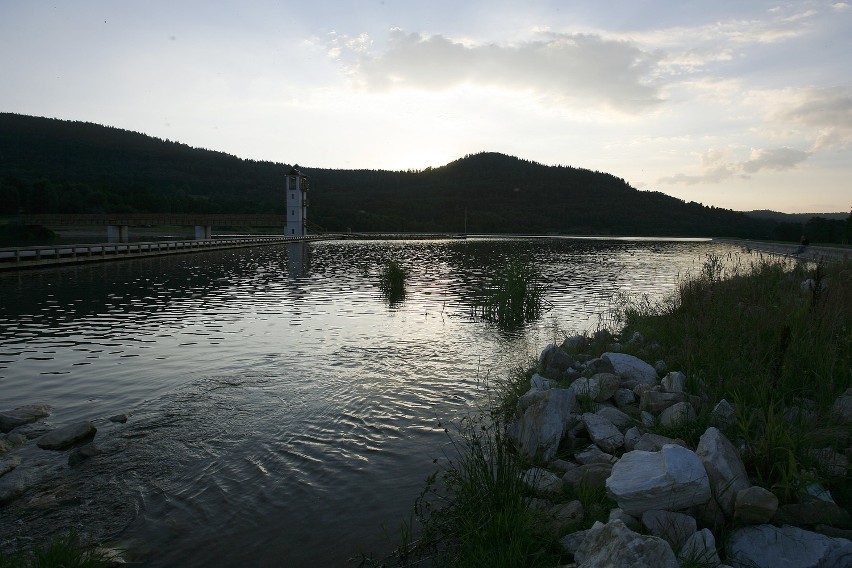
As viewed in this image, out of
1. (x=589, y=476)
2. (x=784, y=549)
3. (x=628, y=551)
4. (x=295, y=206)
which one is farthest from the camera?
(x=295, y=206)

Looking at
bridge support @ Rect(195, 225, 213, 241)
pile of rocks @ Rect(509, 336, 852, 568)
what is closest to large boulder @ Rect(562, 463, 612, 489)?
pile of rocks @ Rect(509, 336, 852, 568)

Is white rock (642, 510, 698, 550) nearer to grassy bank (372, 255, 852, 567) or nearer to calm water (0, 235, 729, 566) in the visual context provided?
grassy bank (372, 255, 852, 567)

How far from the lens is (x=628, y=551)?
3.59m

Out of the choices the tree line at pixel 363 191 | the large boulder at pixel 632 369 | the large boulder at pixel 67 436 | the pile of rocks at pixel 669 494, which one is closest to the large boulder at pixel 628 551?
the pile of rocks at pixel 669 494

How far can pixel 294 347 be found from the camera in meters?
13.7

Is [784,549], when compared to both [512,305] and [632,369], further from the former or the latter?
[512,305]

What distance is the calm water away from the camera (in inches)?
223

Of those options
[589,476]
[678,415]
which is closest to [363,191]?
[678,415]

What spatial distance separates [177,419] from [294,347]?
A: 202 inches

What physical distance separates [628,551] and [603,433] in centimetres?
268

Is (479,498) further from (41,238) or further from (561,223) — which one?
(561,223)

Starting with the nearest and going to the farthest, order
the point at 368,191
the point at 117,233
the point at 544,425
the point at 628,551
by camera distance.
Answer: the point at 628,551, the point at 544,425, the point at 117,233, the point at 368,191

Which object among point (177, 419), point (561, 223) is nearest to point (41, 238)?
point (177, 419)

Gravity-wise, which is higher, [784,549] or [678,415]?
[678,415]
